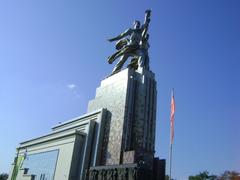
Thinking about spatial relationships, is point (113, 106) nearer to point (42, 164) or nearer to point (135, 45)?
point (135, 45)

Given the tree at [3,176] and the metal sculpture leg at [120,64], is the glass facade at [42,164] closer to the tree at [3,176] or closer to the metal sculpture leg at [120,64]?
the metal sculpture leg at [120,64]

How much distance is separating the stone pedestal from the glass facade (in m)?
5.89

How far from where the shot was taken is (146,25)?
96.0 feet

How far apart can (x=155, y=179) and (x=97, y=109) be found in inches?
357

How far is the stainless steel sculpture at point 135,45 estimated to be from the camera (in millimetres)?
28203

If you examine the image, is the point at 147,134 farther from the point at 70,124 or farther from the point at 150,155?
the point at 70,124

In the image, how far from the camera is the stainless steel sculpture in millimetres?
28203

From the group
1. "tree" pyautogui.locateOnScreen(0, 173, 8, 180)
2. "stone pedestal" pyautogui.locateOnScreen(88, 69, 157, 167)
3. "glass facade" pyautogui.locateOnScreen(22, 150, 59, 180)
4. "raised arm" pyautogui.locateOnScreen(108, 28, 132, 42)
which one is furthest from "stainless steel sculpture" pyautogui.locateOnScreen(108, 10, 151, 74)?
"tree" pyautogui.locateOnScreen(0, 173, 8, 180)

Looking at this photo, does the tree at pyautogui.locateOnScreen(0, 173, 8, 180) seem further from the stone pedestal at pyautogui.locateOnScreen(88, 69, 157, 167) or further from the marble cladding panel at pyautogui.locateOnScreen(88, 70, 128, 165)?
the stone pedestal at pyautogui.locateOnScreen(88, 69, 157, 167)

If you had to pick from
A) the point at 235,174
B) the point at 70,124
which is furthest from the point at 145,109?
the point at 235,174

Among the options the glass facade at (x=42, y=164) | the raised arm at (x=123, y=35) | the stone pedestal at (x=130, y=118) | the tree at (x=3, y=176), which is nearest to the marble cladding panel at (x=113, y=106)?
the stone pedestal at (x=130, y=118)

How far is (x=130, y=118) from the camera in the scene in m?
23.5

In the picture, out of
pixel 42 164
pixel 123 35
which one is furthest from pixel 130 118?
pixel 42 164

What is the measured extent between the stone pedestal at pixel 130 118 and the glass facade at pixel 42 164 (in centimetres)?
589
